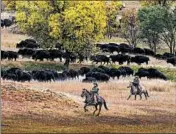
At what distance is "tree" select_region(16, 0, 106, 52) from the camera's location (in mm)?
66250

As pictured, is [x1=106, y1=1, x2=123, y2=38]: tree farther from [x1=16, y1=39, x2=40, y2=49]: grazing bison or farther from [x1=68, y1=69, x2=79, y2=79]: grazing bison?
[x1=68, y1=69, x2=79, y2=79]: grazing bison

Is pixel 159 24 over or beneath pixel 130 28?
over

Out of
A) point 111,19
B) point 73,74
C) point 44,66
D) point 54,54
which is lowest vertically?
point 73,74

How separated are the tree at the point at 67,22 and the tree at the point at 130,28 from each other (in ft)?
86.5

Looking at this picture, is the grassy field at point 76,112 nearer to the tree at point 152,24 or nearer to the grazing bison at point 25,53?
the grazing bison at point 25,53

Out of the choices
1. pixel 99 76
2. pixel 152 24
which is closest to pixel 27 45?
pixel 152 24

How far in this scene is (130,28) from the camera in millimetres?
95125

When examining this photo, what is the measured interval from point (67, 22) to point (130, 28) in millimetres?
29900

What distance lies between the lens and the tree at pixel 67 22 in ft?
217

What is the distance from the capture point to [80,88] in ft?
158

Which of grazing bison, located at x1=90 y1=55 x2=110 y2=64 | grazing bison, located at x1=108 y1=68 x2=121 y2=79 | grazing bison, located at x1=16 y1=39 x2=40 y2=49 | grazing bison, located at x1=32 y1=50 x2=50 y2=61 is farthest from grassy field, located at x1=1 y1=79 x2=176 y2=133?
grazing bison, located at x1=16 y1=39 x2=40 y2=49

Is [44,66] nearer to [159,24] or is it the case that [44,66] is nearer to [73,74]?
[73,74]

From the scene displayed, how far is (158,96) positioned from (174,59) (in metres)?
29.3

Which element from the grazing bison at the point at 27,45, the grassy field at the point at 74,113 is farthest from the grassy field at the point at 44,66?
the grassy field at the point at 74,113
